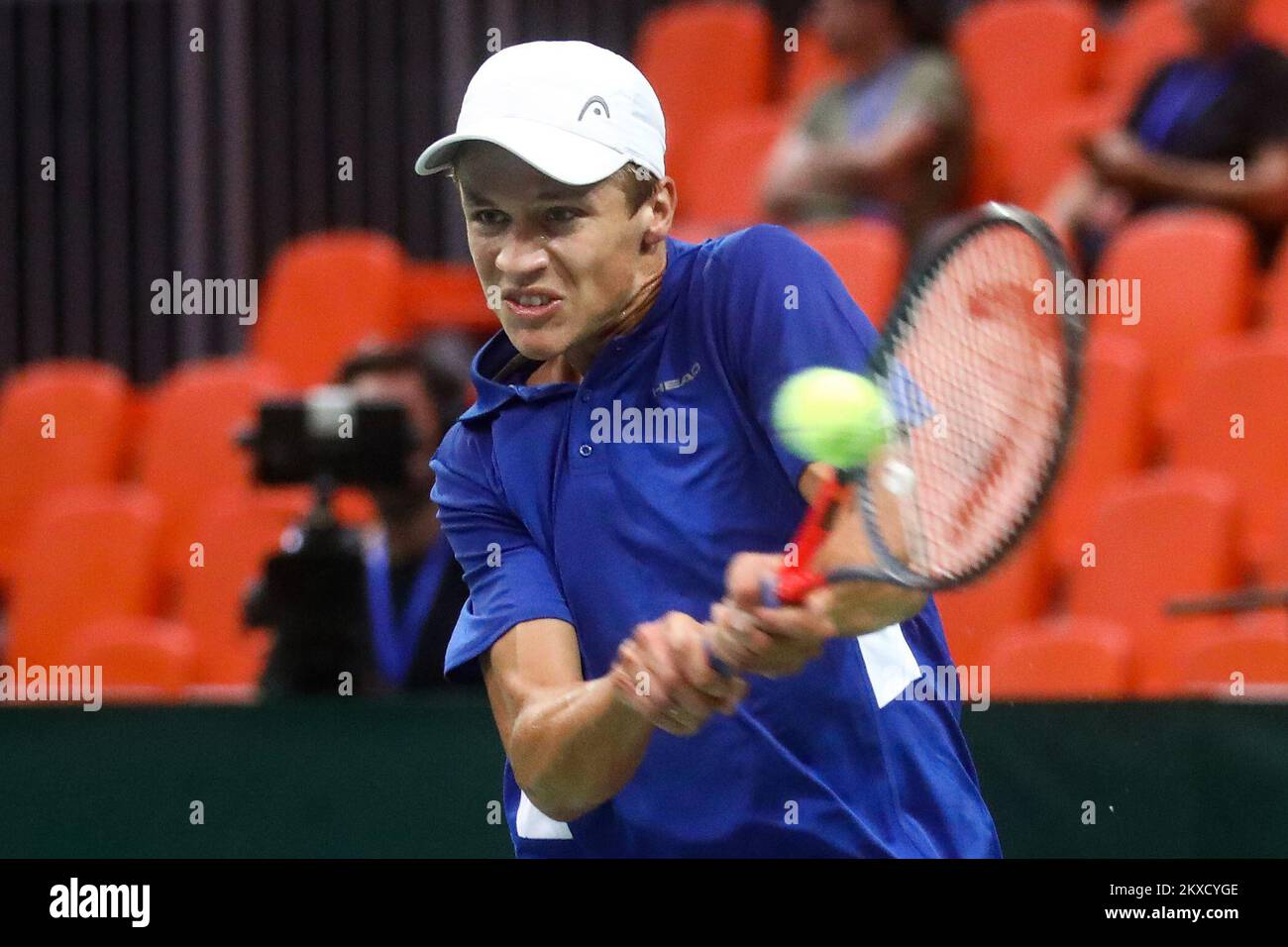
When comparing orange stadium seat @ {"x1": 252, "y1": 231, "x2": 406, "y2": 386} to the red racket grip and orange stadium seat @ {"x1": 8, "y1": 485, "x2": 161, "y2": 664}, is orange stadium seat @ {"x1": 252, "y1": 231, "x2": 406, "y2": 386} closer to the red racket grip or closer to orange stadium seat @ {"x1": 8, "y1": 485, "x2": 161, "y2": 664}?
orange stadium seat @ {"x1": 8, "y1": 485, "x2": 161, "y2": 664}

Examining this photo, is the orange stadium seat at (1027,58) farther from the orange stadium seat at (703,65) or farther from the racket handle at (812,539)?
the racket handle at (812,539)

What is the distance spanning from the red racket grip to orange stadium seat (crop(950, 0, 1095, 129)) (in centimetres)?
380

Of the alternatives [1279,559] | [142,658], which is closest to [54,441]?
[142,658]

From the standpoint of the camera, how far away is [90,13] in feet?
21.3

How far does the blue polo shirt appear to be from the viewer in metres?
2.13

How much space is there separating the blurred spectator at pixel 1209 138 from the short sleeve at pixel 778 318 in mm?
2952

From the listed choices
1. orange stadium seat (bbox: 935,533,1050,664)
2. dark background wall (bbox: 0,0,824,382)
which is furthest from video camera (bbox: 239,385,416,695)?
dark background wall (bbox: 0,0,824,382)

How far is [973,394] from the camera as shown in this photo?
2064 mm

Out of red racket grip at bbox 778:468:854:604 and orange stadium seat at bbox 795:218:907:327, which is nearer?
red racket grip at bbox 778:468:854:604

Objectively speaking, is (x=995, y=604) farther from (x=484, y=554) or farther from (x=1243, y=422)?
(x=484, y=554)

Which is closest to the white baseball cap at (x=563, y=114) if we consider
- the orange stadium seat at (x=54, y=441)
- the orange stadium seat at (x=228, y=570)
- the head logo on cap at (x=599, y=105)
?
the head logo on cap at (x=599, y=105)

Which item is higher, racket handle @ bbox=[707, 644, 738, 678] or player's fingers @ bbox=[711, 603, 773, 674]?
player's fingers @ bbox=[711, 603, 773, 674]

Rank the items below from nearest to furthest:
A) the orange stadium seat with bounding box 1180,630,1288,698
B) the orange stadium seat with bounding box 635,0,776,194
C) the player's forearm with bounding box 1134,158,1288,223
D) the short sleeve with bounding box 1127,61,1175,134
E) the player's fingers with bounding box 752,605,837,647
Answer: the player's fingers with bounding box 752,605,837,647
the orange stadium seat with bounding box 1180,630,1288,698
the player's forearm with bounding box 1134,158,1288,223
the short sleeve with bounding box 1127,61,1175,134
the orange stadium seat with bounding box 635,0,776,194
